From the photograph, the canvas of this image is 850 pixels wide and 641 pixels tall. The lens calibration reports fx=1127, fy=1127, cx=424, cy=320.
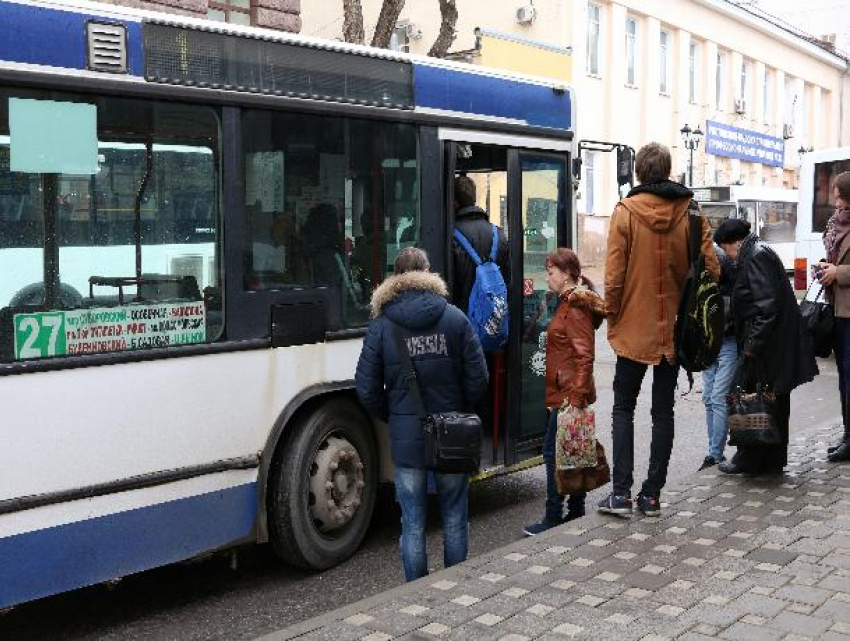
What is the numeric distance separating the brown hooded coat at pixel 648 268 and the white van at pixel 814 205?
39.2 ft

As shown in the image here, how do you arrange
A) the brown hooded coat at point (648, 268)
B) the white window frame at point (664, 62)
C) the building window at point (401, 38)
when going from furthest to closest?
1. the white window frame at point (664, 62)
2. the building window at point (401, 38)
3. the brown hooded coat at point (648, 268)

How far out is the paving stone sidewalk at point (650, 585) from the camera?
4340mm

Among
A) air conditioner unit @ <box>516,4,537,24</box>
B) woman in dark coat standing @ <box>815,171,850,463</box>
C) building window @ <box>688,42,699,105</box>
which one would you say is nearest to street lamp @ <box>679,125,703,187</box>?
building window @ <box>688,42,699,105</box>

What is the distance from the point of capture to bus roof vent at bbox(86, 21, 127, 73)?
483cm

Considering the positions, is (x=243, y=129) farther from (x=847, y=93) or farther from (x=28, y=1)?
(x=847, y=93)

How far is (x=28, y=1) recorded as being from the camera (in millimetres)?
4605

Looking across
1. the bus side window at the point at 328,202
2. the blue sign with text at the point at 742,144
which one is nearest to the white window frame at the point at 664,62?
the blue sign with text at the point at 742,144

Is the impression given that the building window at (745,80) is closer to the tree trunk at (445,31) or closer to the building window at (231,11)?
the tree trunk at (445,31)

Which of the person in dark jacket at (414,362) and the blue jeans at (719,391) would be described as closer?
the person in dark jacket at (414,362)

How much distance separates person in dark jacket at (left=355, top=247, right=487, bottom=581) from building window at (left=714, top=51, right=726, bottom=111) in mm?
39109

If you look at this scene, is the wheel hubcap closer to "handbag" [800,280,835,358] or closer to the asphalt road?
the asphalt road

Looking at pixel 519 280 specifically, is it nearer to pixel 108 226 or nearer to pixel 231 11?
pixel 108 226

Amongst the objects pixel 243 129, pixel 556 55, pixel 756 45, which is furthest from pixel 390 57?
pixel 756 45

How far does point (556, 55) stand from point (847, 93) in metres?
29.4
